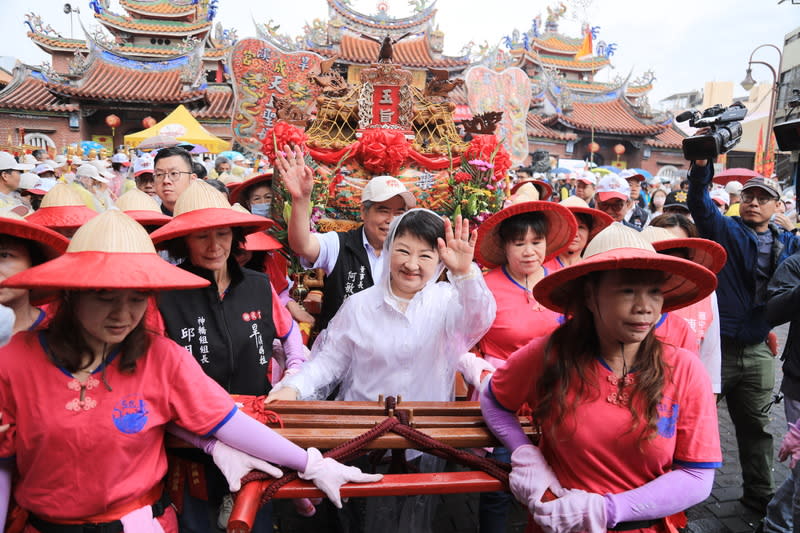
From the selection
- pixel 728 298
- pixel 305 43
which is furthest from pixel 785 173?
pixel 728 298

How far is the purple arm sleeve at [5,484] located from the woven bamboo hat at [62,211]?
1516 mm

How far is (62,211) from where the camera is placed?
268 cm

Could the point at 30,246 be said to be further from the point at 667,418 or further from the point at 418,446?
the point at 667,418

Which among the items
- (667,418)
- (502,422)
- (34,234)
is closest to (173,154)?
(34,234)

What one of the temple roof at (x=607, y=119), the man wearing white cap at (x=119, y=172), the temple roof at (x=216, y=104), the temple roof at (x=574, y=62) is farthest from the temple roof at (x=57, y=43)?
the temple roof at (x=574, y=62)

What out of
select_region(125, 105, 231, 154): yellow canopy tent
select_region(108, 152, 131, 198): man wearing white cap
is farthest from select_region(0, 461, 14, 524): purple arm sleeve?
select_region(125, 105, 231, 154): yellow canopy tent

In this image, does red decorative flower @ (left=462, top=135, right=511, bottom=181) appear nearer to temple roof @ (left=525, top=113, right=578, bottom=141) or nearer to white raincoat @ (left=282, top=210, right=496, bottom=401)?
white raincoat @ (left=282, top=210, right=496, bottom=401)

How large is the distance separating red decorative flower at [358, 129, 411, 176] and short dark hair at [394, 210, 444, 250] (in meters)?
1.72

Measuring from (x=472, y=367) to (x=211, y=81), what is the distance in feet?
74.4

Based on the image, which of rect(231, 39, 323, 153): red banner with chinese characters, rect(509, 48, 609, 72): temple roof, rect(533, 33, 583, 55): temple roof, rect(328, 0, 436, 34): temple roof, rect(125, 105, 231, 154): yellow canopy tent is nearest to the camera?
rect(231, 39, 323, 153): red banner with chinese characters

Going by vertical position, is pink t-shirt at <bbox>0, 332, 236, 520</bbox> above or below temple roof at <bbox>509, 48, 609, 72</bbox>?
below

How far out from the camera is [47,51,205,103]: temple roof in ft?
59.9

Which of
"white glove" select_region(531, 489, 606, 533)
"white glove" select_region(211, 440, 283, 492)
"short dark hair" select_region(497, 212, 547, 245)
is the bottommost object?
"white glove" select_region(531, 489, 606, 533)

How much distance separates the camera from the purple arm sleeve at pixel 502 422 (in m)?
1.67
